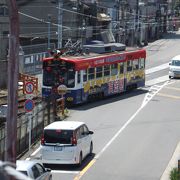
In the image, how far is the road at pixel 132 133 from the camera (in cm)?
2145

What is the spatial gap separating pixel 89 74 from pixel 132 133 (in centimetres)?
882

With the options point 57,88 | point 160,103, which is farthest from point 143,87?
point 57,88

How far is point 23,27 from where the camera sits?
6256 cm

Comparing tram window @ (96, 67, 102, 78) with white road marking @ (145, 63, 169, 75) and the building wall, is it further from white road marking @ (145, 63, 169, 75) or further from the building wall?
white road marking @ (145, 63, 169, 75)

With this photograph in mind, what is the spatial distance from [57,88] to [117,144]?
8011mm

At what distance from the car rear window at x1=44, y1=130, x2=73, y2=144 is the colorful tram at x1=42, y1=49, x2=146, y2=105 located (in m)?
11.1

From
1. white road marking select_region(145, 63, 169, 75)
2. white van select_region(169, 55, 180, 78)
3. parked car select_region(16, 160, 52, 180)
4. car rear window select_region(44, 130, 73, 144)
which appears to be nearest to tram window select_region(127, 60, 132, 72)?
white van select_region(169, 55, 180, 78)

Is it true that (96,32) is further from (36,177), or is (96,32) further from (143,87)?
(36,177)

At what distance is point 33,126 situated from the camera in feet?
85.4

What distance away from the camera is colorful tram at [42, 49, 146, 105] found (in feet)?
117

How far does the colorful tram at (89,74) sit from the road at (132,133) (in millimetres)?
713

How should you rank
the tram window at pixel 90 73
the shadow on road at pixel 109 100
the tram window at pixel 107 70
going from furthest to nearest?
the tram window at pixel 107 70
the tram window at pixel 90 73
the shadow on road at pixel 109 100

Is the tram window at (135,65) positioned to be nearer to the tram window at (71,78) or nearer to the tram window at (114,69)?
the tram window at (114,69)

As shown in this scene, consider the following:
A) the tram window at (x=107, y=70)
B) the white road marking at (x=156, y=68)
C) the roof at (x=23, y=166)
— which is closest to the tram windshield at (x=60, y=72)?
the tram window at (x=107, y=70)
